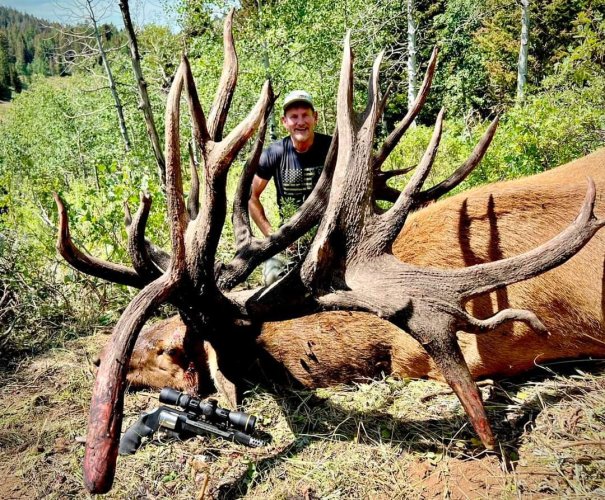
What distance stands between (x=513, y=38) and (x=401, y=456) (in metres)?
28.8

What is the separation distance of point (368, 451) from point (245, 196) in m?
1.83

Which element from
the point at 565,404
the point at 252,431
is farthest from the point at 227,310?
the point at 565,404

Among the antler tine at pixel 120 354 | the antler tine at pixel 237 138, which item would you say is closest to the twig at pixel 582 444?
the antler tine at pixel 120 354

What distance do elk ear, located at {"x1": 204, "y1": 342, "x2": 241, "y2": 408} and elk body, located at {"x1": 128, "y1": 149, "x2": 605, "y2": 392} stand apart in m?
A: 0.02

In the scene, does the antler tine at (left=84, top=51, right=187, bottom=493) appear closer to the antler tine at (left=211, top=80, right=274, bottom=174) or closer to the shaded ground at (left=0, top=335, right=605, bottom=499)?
the antler tine at (left=211, top=80, right=274, bottom=174)

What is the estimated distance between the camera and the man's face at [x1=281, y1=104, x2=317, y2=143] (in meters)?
4.26

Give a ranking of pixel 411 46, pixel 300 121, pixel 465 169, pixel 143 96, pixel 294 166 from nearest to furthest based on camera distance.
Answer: pixel 465 169, pixel 300 121, pixel 294 166, pixel 143 96, pixel 411 46

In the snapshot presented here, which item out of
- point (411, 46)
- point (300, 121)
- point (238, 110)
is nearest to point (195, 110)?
point (300, 121)

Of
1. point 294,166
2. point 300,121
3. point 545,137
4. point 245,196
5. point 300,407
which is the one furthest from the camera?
Result: point 545,137

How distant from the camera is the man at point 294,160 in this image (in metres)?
4.26

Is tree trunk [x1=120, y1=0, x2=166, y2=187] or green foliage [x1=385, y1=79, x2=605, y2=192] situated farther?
green foliage [x1=385, y1=79, x2=605, y2=192]

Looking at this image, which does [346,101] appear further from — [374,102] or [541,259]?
[541,259]

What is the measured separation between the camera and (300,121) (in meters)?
4.27

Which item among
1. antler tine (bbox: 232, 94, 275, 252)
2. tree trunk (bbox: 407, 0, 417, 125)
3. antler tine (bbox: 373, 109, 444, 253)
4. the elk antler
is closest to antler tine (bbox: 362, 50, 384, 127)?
Result: antler tine (bbox: 373, 109, 444, 253)
